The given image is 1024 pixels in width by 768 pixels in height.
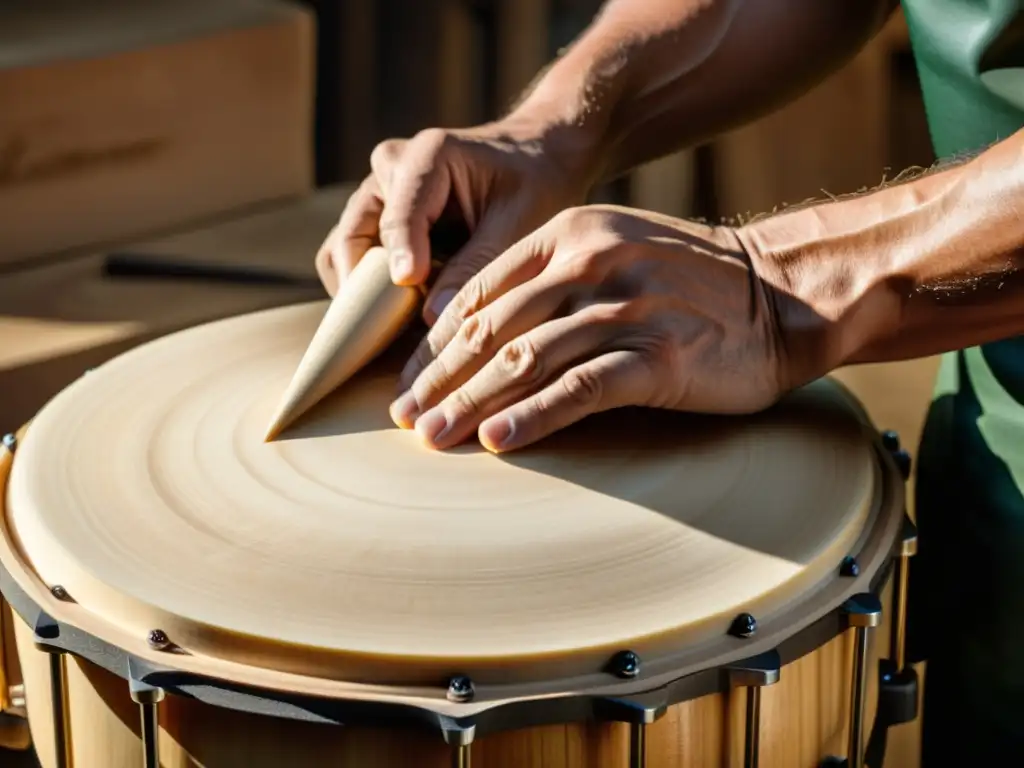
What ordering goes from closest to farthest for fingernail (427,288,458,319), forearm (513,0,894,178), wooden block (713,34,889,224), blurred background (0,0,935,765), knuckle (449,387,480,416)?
knuckle (449,387,480,416)
fingernail (427,288,458,319)
forearm (513,0,894,178)
blurred background (0,0,935,765)
wooden block (713,34,889,224)

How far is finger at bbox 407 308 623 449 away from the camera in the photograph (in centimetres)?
94

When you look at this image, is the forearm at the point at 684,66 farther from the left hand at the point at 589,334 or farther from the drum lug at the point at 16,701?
the drum lug at the point at 16,701

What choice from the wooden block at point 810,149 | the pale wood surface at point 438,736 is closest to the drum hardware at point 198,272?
the pale wood surface at point 438,736

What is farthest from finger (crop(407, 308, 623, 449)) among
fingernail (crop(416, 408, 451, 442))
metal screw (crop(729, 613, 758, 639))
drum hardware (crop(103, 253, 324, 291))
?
drum hardware (crop(103, 253, 324, 291))

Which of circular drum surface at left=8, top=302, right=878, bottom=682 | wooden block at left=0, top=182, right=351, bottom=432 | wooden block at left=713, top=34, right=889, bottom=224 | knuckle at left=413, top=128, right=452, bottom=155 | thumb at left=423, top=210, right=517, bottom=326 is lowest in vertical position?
wooden block at left=713, top=34, right=889, bottom=224

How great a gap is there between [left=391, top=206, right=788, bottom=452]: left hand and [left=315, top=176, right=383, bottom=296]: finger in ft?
0.61

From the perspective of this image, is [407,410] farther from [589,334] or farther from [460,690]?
[460,690]

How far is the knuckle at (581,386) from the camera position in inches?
36.8

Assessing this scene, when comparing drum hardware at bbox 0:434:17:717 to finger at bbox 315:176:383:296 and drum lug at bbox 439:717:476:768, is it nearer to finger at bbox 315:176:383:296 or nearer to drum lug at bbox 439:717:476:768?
finger at bbox 315:176:383:296

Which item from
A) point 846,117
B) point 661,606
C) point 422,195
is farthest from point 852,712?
point 846,117

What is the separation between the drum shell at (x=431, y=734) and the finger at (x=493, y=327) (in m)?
0.27

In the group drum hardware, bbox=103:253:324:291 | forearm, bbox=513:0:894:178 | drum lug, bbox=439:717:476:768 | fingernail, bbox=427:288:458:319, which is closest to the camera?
drum lug, bbox=439:717:476:768

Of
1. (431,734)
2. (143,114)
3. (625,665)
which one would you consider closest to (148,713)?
(431,734)

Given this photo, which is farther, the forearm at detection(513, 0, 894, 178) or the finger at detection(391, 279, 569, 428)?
the forearm at detection(513, 0, 894, 178)
